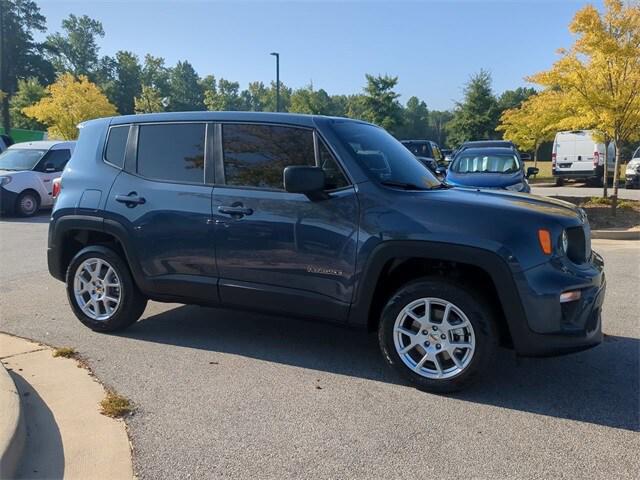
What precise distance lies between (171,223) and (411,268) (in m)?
1.98

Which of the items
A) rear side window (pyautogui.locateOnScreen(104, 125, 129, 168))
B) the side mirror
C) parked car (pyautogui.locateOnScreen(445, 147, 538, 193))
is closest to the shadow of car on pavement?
the side mirror

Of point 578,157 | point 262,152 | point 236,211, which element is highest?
point 578,157

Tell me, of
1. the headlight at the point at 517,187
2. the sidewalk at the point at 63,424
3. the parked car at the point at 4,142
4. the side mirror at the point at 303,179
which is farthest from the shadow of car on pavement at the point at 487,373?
the parked car at the point at 4,142

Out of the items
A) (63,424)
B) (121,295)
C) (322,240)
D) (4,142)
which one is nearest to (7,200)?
(4,142)

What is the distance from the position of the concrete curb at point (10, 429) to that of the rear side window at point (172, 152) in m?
1.95

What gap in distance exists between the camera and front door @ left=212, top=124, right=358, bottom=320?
12.6 feet

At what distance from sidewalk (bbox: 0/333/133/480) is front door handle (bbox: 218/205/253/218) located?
155 cm

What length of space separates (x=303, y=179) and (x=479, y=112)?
41.8 meters

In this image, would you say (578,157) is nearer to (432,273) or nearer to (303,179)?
(432,273)

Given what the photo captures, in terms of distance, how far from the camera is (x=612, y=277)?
695 cm

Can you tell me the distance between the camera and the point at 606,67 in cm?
1080

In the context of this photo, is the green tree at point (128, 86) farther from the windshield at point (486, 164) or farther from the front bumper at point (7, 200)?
the windshield at point (486, 164)

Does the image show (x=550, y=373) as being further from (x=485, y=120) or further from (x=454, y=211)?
(x=485, y=120)

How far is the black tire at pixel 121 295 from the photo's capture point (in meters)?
4.74
